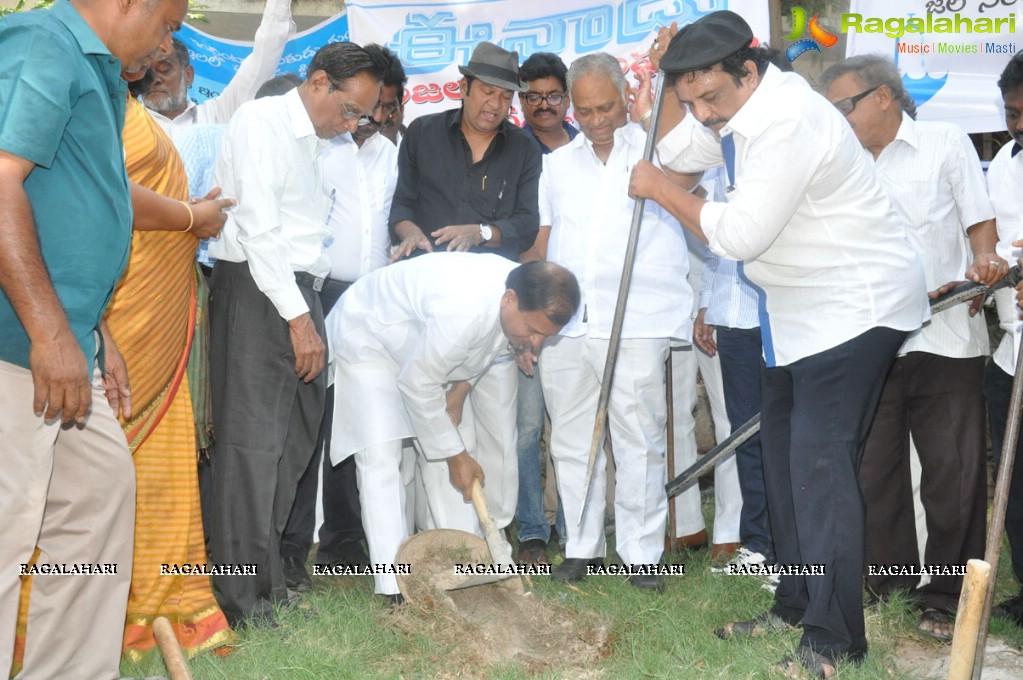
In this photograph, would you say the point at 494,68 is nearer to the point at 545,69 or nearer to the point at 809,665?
the point at 545,69

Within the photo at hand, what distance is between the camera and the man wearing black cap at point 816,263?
3.23 metres

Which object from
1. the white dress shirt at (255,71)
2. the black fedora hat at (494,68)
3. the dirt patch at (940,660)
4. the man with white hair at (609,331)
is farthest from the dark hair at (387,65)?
the dirt patch at (940,660)

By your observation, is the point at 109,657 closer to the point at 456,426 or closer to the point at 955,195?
the point at 456,426

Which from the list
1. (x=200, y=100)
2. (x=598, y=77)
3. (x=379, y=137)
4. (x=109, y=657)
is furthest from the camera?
(x=200, y=100)

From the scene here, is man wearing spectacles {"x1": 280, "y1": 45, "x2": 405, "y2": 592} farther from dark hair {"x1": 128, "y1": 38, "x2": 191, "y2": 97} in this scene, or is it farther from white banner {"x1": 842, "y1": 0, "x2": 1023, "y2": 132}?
white banner {"x1": 842, "y1": 0, "x2": 1023, "y2": 132}

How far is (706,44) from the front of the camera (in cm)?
326

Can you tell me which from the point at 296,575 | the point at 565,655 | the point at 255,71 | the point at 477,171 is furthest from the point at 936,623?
the point at 255,71

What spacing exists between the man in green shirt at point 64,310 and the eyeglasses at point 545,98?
282 cm

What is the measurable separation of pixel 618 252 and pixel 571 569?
1338 mm

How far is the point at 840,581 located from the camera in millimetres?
3264

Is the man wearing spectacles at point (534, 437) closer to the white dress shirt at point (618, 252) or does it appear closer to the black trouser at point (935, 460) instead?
the white dress shirt at point (618, 252)

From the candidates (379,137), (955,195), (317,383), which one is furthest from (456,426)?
(955,195)

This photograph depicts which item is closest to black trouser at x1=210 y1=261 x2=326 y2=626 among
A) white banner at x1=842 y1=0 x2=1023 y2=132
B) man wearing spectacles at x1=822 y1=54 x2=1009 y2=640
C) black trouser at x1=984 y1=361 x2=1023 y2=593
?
man wearing spectacles at x1=822 y1=54 x2=1009 y2=640

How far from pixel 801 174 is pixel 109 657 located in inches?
90.0
